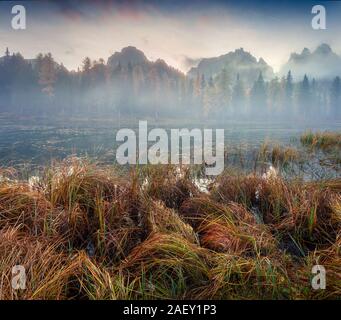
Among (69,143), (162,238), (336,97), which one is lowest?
(162,238)

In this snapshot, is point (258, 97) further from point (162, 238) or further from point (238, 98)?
point (162, 238)

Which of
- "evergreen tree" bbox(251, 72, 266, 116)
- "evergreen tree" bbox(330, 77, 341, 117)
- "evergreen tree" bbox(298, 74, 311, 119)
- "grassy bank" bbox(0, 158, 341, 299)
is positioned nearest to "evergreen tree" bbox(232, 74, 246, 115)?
"evergreen tree" bbox(251, 72, 266, 116)

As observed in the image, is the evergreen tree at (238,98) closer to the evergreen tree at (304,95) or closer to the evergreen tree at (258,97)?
the evergreen tree at (258,97)

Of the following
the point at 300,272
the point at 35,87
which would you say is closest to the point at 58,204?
the point at 300,272

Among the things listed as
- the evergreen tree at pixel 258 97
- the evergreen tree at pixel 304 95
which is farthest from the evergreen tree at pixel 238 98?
the evergreen tree at pixel 304 95

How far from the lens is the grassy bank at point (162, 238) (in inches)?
94.3

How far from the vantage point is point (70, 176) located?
373cm

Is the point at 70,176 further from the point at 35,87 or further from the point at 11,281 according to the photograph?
the point at 35,87

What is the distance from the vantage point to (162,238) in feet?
9.07

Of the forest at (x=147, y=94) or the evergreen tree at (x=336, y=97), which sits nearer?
the forest at (x=147, y=94)

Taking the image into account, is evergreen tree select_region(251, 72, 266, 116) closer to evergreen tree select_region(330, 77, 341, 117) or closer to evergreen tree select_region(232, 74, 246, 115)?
evergreen tree select_region(232, 74, 246, 115)

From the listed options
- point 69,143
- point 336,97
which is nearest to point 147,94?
point 336,97
